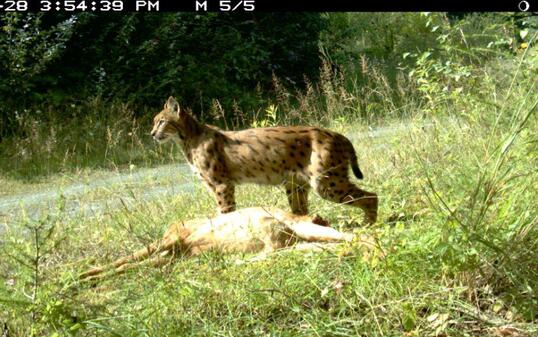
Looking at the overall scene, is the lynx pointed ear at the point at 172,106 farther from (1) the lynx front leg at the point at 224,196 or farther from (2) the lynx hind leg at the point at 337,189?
(2) the lynx hind leg at the point at 337,189

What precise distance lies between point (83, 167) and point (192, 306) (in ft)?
24.1

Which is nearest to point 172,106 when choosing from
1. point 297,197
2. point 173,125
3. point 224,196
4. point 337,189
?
point 173,125

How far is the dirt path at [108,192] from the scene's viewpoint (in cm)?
782

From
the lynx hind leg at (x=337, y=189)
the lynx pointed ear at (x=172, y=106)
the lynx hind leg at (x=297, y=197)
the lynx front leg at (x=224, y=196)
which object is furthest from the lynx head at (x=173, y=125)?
the lynx hind leg at (x=337, y=189)

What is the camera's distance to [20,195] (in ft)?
33.2

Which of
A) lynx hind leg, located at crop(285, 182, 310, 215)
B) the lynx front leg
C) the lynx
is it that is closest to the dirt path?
the lynx

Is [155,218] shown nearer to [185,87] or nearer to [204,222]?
[204,222]

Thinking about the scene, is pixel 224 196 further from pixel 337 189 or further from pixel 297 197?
pixel 337 189

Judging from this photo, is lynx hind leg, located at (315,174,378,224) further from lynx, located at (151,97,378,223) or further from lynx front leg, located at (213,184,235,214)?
lynx front leg, located at (213,184,235,214)

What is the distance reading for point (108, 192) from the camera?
7.91 m

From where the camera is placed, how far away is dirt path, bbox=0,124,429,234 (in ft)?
25.7

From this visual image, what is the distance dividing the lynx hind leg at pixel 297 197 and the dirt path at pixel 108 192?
1479mm

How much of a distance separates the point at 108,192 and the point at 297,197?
208 cm

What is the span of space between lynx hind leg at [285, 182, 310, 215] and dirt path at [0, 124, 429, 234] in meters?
1.48
